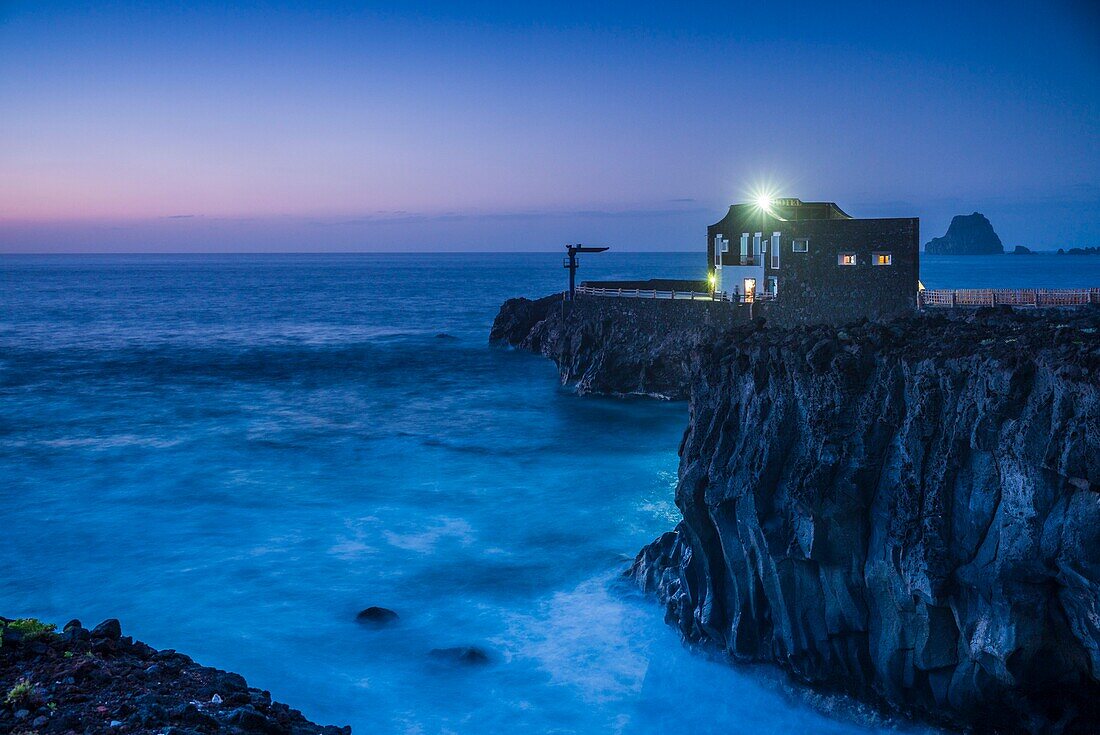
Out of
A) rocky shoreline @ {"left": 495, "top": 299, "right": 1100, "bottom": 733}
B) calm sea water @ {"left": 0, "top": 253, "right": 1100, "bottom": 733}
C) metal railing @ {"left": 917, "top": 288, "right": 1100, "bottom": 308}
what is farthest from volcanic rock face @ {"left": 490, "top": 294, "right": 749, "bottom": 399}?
rocky shoreline @ {"left": 495, "top": 299, "right": 1100, "bottom": 733}

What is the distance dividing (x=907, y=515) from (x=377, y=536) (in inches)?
751

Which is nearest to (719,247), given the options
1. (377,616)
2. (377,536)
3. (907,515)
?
(377,536)

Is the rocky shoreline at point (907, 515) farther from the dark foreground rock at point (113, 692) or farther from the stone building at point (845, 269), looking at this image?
the stone building at point (845, 269)

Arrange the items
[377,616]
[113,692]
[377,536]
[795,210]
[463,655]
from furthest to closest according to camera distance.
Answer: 1. [795,210]
2. [377,536]
3. [377,616]
4. [463,655]
5. [113,692]

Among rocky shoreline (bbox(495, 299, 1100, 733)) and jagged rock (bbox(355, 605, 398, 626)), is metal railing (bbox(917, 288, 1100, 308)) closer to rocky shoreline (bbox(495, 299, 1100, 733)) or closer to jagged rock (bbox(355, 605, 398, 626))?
rocky shoreline (bbox(495, 299, 1100, 733))

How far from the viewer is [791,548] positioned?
62.7 ft

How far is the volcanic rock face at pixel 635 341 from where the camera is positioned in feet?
160

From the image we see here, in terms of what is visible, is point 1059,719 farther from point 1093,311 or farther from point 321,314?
point 321,314

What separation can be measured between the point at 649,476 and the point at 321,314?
90.4 meters

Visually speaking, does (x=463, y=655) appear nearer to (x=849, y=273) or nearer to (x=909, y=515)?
(x=909, y=515)

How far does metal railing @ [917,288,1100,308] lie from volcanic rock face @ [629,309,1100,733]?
589 centimetres

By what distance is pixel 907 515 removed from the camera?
17.4 meters

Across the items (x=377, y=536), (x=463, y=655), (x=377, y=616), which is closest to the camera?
(x=463, y=655)

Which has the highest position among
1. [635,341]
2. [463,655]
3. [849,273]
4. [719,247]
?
[719,247]
